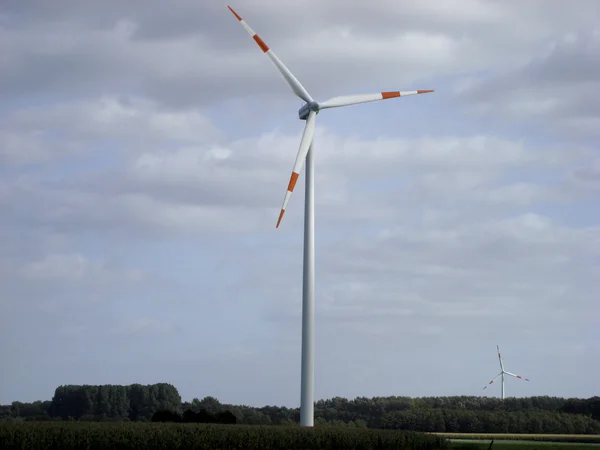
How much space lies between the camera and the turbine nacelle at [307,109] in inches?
2520

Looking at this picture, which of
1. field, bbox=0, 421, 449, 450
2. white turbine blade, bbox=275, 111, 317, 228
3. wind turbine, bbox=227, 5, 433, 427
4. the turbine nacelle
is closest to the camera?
field, bbox=0, 421, 449, 450

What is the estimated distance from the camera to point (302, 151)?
62562 millimetres

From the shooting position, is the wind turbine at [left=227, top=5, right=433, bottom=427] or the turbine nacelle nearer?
the wind turbine at [left=227, top=5, right=433, bottom=427]

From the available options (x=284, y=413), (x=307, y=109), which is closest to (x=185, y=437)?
(x=307, y=109)

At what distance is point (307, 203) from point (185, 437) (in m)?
18.7

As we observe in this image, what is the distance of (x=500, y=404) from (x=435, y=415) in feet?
103

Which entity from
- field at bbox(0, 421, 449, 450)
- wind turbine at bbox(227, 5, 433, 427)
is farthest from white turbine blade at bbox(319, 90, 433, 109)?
field at bbox(0, 421, 449, 450)

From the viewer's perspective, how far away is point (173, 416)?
253 ft

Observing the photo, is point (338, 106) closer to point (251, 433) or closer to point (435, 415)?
point (251, 433)

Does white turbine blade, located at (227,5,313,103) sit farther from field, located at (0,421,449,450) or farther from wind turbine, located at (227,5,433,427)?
field, located at (0,421,449,450)

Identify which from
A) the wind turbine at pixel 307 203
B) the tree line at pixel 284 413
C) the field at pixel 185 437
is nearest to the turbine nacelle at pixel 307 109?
the wind turbine at pixel 307 203

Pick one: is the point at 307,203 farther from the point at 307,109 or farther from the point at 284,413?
the point at 284,413

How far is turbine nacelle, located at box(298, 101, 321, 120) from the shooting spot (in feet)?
210

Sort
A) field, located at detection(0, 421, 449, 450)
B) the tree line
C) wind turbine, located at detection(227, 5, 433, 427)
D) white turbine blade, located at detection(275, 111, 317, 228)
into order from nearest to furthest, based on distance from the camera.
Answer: field, located at detection(0, 421, 449, 450) < white turbine blade, located at detection(275, 111, 317, 228) < wind turbine, located at detection(227, 5, 433, 427) < the tree line
